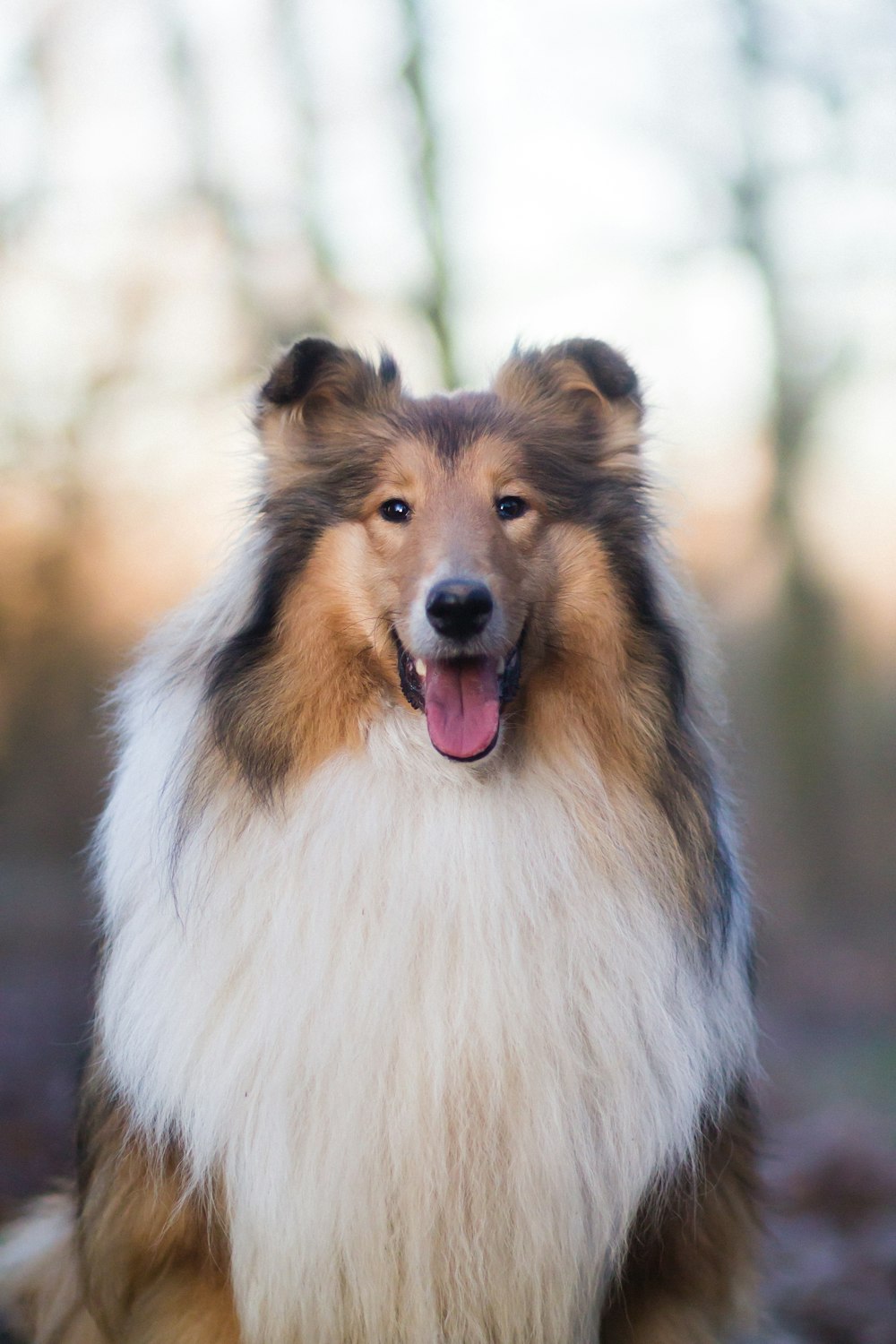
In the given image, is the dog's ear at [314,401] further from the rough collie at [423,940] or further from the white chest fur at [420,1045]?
the white chest fur at [420,1045]

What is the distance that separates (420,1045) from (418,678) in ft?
2.57

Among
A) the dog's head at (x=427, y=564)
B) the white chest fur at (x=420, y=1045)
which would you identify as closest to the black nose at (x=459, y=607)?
the dog's head at (x=427, y=564)

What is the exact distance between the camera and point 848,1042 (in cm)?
786

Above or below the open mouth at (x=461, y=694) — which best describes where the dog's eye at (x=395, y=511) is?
above

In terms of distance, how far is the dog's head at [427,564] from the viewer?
8.51 ft

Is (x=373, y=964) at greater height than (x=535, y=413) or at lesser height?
lesser

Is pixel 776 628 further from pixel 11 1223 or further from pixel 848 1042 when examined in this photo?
pixel 11 1223

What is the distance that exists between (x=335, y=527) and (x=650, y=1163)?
1.58 metres

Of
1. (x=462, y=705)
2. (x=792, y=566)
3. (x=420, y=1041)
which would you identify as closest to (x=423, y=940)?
(x=420, y=1041)

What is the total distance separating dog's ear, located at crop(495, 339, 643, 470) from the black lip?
0.64 metres

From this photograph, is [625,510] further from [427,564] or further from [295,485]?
[295,485]

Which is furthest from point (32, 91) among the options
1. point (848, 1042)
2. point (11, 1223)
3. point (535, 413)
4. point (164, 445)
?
point (848, 1042)

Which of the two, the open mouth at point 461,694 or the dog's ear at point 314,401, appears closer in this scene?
the open mouth at point 461,694

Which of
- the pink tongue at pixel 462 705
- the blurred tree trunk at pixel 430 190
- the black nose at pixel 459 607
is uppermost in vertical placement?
the blurred tree trunk at pixel 430 190
